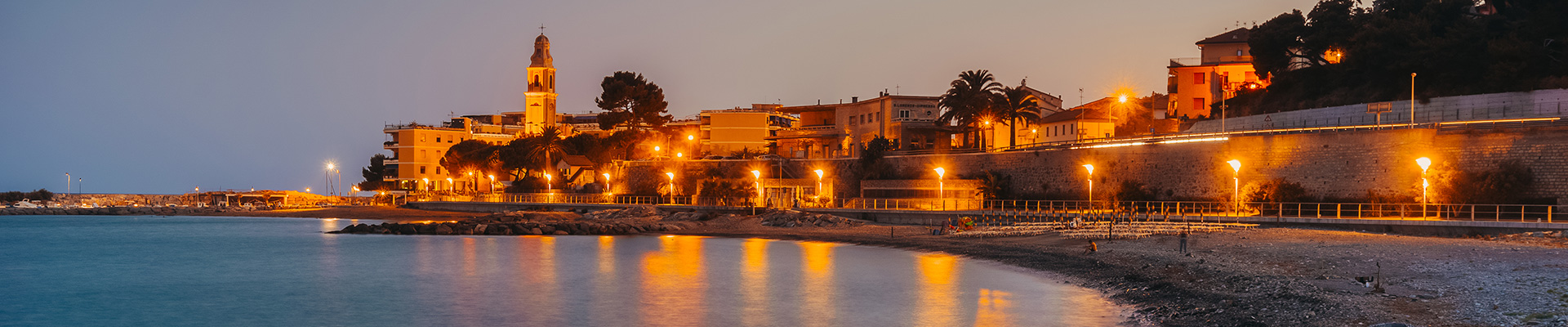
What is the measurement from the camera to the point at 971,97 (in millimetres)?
54156

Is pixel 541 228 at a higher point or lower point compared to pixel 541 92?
lower

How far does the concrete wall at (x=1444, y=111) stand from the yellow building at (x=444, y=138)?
6302cm

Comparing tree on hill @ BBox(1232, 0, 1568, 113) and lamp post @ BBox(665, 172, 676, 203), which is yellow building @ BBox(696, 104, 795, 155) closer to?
lamp post @ BBox(665, 172, 676, 203)

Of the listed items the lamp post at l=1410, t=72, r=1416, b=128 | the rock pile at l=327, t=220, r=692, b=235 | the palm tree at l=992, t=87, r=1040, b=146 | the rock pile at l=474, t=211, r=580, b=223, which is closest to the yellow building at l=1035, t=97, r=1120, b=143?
the palm tree at l=992, t=87, r=1040, b=146

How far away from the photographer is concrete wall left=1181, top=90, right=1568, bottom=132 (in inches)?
1399

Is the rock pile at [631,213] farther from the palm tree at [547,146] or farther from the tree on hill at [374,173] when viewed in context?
the tree on hill at [374,173]

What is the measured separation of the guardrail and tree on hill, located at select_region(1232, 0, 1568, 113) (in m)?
8.12

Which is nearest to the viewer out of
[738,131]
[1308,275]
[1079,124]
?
[1308,275]

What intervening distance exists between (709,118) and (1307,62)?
145 feet

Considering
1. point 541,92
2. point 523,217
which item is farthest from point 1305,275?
point 541,92

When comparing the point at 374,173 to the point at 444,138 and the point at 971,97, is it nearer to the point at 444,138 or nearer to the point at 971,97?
the point at 444,138

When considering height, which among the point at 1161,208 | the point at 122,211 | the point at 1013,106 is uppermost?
the point at 1013,106

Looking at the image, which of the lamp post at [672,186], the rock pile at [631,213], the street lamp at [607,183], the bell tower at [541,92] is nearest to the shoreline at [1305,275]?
the rock pile at [631,213]

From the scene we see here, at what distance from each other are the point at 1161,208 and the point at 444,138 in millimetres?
76291
